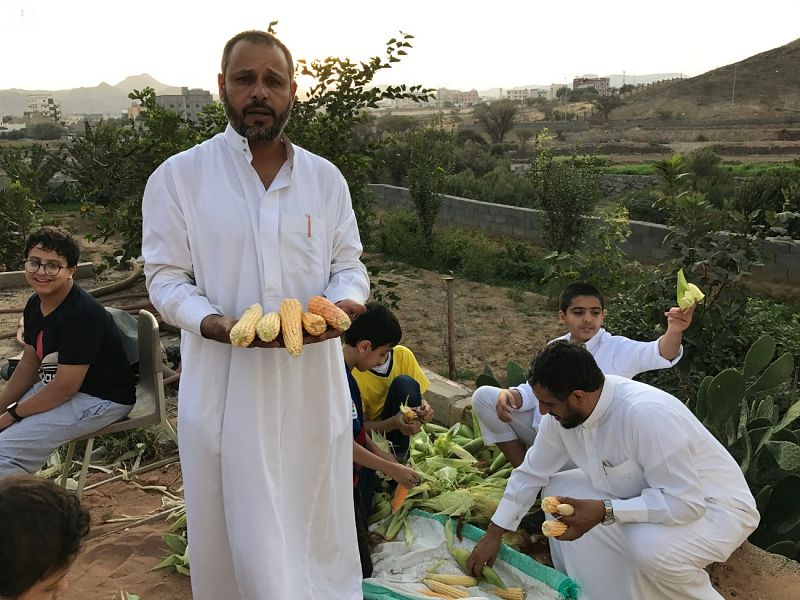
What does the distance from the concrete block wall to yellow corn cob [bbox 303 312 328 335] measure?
6.91 meters

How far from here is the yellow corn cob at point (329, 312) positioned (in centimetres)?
203

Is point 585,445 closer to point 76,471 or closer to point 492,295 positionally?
point 76,471

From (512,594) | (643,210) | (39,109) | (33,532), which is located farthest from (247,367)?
(39,109)

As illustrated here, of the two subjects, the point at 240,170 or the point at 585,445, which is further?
the point at 585,445

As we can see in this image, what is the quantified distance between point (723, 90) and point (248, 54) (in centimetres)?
5617

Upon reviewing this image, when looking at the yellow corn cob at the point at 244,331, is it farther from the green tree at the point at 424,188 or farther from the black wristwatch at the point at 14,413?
the green tree at the point at 424,188

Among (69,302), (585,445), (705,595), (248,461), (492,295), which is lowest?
(492,295)

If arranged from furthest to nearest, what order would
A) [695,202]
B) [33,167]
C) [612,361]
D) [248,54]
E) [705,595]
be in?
[33,167]
[695,202]
[612,361]
[705,595]
[248,54]

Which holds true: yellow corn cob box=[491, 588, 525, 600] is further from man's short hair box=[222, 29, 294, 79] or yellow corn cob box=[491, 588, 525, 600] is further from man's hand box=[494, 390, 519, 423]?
man's short hair box=[222, 29, 294, 79]

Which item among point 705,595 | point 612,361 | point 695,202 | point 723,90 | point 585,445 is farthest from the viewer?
point 723,90

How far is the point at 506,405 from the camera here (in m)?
3.51

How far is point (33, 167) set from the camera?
17.3 m

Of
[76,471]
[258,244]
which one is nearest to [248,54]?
[258,244]

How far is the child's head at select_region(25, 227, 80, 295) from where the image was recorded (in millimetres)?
3246
